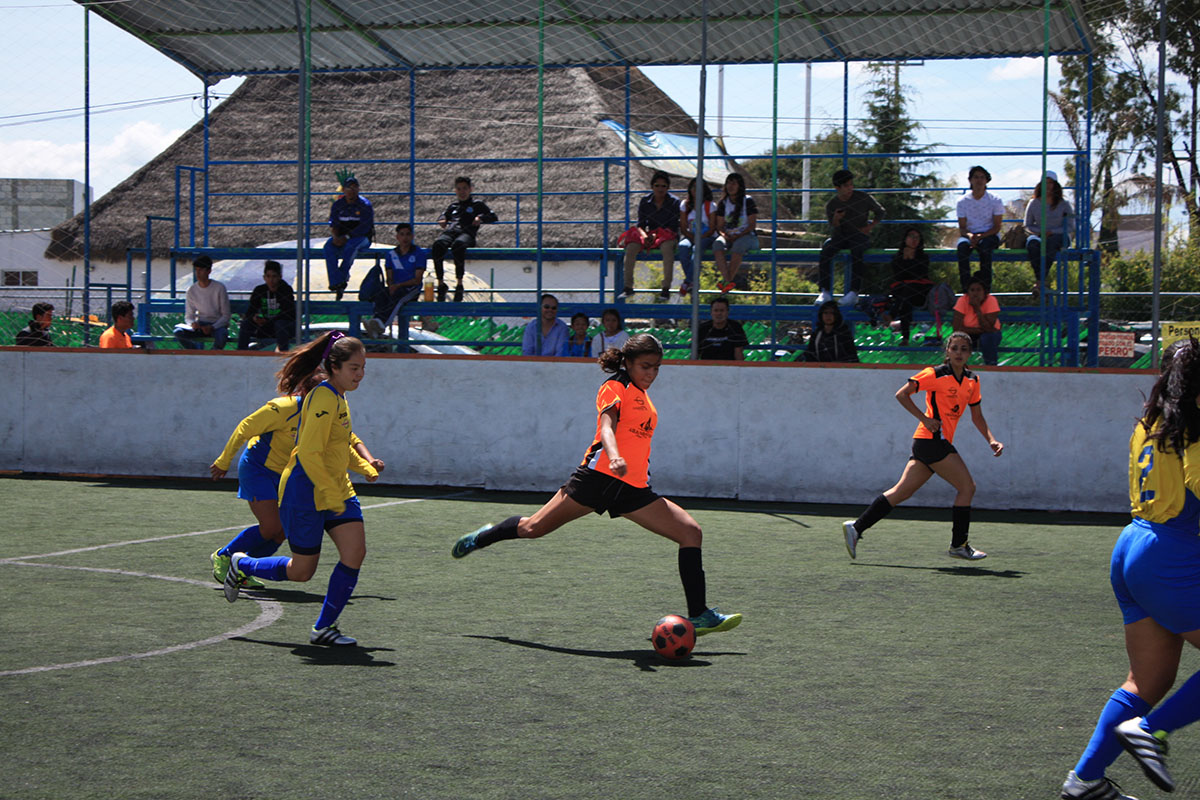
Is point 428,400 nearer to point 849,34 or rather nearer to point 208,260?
point 208,260

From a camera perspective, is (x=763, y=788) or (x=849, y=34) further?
(x=849, y=34)

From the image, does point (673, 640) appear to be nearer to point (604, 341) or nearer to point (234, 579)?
point (234, 579)

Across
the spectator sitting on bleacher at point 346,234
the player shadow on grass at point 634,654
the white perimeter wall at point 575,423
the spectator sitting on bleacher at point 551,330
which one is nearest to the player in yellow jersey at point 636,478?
the player shadow on grass at point 634,654

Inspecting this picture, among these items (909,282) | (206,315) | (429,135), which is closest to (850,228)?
(909,282)

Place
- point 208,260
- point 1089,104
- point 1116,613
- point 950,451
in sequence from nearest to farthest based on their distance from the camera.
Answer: point 1116,613 < point 950,451 < point 1089,104 < point 208,260

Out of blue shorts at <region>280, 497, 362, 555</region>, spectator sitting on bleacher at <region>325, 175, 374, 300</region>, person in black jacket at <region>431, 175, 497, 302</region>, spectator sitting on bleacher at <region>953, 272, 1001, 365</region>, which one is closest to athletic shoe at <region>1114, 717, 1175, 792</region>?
blue shorts at <region>280, 497, 362, 555</region>

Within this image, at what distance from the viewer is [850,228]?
51.0 ft

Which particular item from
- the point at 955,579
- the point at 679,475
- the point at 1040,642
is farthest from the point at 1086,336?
the point at 1040,642

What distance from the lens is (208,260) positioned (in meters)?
16.0

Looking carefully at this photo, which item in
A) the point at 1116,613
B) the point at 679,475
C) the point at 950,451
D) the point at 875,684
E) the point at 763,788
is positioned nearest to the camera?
the point at 763,788

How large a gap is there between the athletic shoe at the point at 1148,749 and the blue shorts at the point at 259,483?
4.98m

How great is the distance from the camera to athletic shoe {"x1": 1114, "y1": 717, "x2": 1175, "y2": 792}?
3.95 m

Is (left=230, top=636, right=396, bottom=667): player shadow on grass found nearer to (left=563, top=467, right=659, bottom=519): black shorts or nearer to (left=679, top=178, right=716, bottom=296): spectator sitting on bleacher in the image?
(left=563, top=467, right=659, bottom=519): black shorts

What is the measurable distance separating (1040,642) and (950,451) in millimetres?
3106
